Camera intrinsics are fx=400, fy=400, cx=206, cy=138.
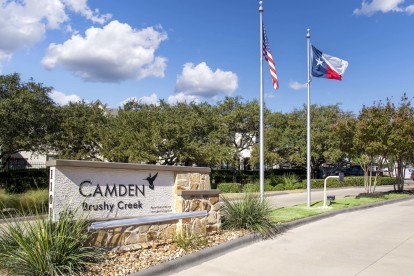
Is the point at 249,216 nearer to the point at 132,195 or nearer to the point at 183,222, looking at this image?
the point at 183,222

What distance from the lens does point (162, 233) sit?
313 inches

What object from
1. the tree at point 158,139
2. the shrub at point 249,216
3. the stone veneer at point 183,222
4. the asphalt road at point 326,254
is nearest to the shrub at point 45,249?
the stone veneer at point 183,222

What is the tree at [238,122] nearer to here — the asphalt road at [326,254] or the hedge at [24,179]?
the hedge at [24,179]

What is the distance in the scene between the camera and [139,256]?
6797 millimetres

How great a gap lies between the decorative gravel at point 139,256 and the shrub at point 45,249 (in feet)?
1.01

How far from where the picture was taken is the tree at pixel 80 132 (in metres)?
25.4

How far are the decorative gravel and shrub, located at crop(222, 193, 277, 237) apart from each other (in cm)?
111

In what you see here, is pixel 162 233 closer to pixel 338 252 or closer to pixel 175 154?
pixel 338 252

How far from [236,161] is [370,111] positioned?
1237 cm

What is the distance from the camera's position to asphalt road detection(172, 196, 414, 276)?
6766 mm

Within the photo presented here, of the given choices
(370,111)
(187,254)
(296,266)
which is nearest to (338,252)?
(296,266)

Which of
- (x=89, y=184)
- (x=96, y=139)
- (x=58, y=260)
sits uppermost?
(x=96, y=139)

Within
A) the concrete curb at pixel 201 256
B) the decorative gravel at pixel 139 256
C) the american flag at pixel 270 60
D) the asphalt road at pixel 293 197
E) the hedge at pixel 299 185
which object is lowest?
the asphalt road at pixel 293 197

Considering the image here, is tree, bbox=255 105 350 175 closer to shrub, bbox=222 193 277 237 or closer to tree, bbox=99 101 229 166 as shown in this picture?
tree, bbox=99 101 229 166
